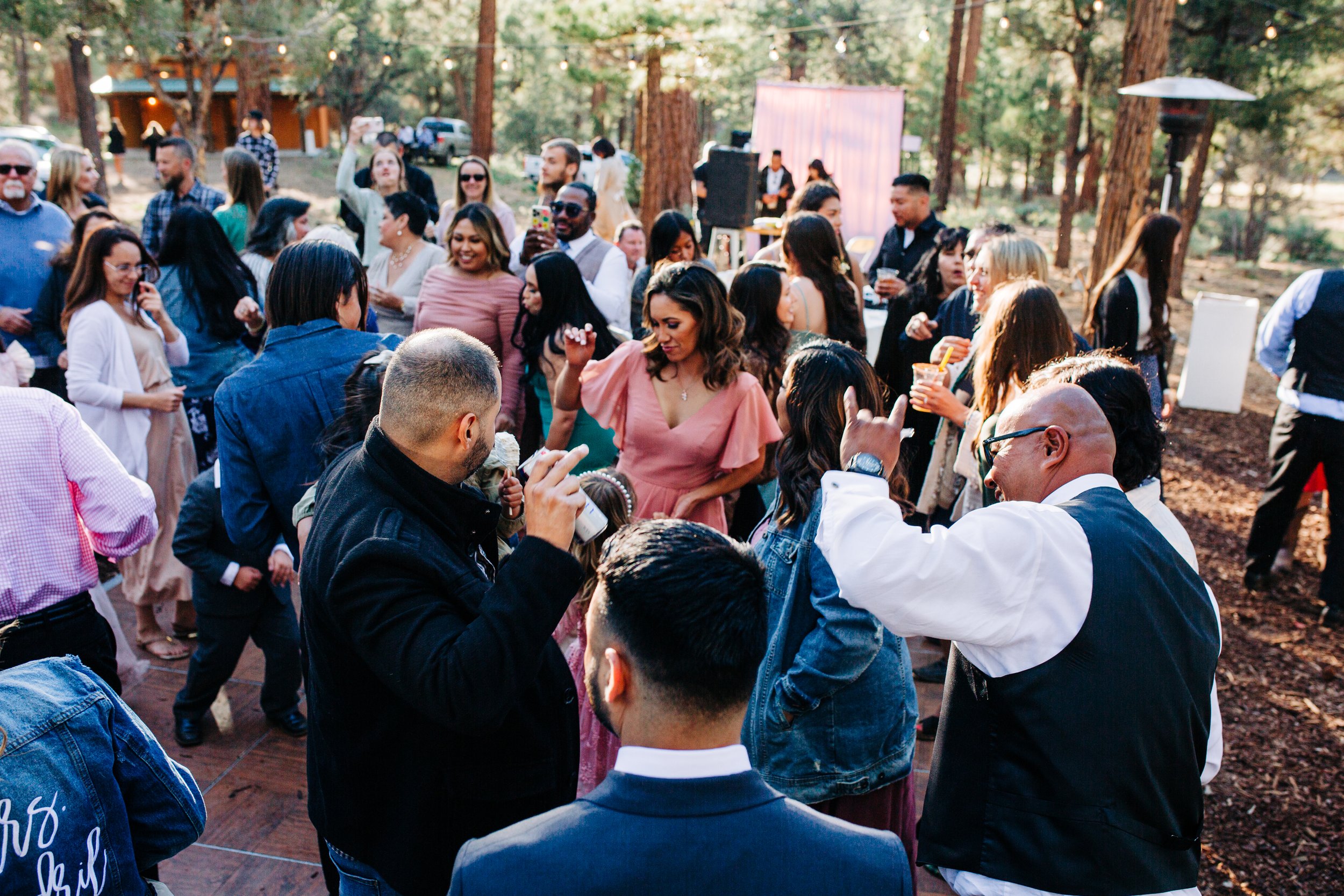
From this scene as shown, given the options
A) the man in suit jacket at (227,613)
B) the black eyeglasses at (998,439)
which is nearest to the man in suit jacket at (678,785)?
the black eyeglasses at (998,439)

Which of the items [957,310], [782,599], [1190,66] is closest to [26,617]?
[782,599]

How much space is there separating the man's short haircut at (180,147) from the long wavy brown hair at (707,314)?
409cm

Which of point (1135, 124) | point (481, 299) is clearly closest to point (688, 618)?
point (481, 299)

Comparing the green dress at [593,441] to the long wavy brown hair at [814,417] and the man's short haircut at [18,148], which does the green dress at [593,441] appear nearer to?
the long wavy brown hair at [814,417]

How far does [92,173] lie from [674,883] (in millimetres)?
6737

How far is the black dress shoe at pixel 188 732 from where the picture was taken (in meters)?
3.66

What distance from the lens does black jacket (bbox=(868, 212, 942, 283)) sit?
20.9 ft

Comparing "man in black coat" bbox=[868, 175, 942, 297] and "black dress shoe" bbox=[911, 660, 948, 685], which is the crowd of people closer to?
"black dress shoe" bbox=[911, 660, 948, 685]

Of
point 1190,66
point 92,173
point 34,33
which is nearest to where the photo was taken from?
point 92,173

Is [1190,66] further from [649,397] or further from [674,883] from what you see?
[674,883]

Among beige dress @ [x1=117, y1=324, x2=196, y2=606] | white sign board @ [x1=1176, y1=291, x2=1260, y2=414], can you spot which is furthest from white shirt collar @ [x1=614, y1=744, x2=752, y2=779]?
white sign board @ [x1=1176, y1=291, x2=1260, y2=414]

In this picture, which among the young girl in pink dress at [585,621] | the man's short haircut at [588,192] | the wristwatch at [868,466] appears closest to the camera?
the wristwatch at [868,466]

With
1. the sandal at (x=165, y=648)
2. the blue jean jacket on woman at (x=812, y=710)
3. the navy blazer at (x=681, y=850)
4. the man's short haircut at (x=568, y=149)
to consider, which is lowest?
the sandal at (x=165, y=648)

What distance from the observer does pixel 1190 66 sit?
14.6 meters
